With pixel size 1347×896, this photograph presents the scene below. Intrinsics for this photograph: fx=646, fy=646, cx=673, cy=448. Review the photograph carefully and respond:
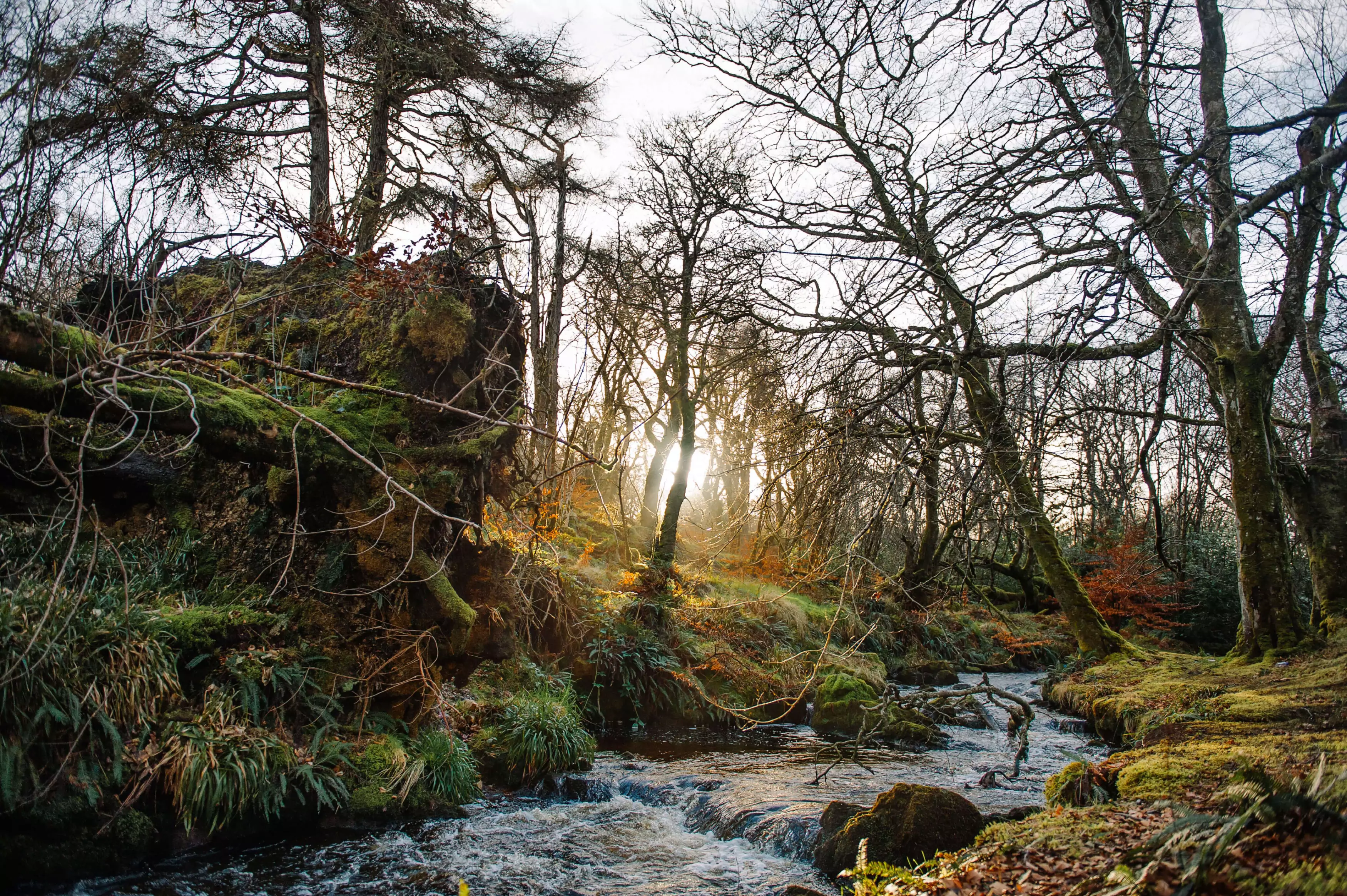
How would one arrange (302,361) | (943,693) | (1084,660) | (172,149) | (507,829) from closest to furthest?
(943,693) → (507,829) → (172,149) → (302,361) → (1084,660)

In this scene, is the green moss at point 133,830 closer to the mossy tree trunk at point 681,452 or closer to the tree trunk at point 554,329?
the tree trunk at point 554,329

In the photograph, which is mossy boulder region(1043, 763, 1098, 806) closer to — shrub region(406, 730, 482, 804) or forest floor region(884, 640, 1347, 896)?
forest floor region(884, 640, 1347, 896)

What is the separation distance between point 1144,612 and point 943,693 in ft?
33.5

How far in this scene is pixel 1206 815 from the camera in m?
1.44

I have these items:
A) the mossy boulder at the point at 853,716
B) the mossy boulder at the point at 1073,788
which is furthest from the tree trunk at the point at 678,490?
the mossy boulder at the point at 1073,788

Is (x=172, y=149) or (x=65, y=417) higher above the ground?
(x=172, y=149)

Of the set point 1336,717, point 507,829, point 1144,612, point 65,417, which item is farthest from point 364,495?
point 1144,612

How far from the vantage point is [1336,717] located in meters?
2.96

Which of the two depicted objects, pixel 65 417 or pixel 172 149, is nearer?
pixel 65 417

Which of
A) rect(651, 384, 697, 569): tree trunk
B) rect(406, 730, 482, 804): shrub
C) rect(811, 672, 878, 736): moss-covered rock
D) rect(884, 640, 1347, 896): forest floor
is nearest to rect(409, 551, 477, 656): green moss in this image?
rect(406, 730, 482, 804): shrub

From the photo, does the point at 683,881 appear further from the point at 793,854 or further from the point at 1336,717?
the point at 1336,717

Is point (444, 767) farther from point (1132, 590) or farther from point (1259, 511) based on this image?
point (1132, 590)

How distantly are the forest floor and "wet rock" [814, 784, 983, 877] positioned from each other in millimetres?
1022

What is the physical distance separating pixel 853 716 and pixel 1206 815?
7328mm
